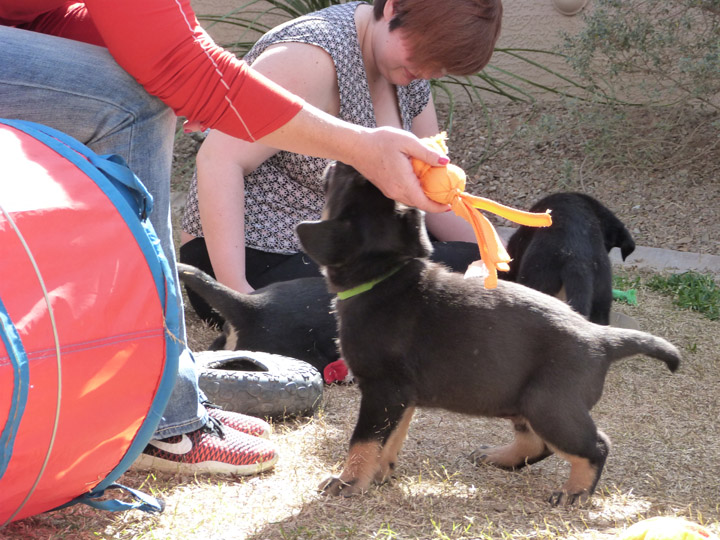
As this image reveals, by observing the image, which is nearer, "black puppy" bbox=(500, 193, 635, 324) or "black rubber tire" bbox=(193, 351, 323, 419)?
"black rubber tire" bbox=(193, 351, 323, 419)

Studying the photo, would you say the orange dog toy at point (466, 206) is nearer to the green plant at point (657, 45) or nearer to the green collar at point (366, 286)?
the green collar at point (366, 286)

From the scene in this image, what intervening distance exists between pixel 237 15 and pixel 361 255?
607 centimetres

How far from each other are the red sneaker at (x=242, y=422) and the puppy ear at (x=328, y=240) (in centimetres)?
65

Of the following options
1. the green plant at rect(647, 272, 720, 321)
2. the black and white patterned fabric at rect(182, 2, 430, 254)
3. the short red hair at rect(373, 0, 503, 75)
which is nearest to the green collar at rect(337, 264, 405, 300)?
the short red hair at rect(373, 0, 503, 75)

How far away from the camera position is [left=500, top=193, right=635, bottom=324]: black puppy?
356 cm

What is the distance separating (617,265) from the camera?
5719 mm

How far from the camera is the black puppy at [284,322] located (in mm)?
3586

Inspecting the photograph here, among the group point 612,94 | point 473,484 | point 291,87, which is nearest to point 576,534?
point 473,484

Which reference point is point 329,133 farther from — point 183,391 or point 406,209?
point 183,391

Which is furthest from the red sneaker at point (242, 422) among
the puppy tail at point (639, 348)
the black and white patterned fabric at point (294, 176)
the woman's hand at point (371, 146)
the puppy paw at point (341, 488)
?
the black and white patterned fabric at point (294, 176)

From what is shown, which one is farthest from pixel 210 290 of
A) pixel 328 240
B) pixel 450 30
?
pixel 450 30

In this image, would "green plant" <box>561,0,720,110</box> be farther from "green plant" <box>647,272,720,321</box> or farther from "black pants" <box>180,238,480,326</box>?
"black pants" <box>180,238,480,326</box>

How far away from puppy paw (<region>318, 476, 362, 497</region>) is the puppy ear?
66 cm

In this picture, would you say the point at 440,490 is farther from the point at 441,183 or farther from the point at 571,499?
the point at 441,183
